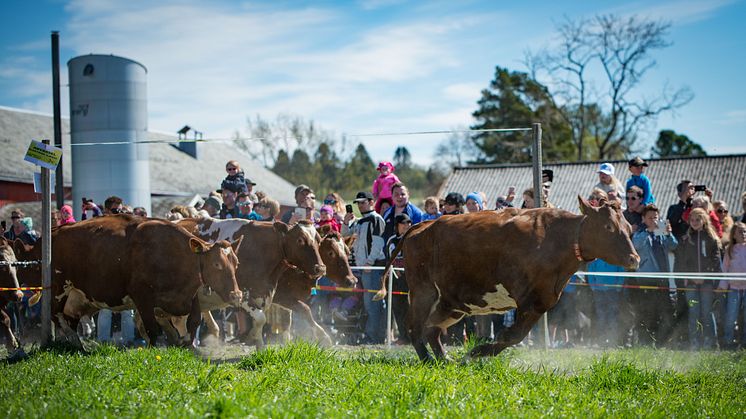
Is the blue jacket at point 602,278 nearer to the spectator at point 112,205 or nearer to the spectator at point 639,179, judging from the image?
the spectator at point 639,179

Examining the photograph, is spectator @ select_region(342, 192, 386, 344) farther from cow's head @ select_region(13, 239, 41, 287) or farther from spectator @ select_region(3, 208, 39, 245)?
spectator @ select_region(3, 208, 39, 245)

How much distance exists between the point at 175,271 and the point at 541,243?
4.68 m

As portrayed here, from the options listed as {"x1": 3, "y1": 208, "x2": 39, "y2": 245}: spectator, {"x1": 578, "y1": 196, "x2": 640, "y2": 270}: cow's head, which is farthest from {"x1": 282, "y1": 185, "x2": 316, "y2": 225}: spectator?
{"x1": 578, "y1": 196, "x2": 640, "y2": 270}: cow's head

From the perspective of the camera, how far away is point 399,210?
12953mm

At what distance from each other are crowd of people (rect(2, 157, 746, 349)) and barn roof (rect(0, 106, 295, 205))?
952 inches

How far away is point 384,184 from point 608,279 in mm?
4148

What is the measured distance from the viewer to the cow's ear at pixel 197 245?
10281mm

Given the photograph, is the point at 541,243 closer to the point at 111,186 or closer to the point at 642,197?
the point at 642,197

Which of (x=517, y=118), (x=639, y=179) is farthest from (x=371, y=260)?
(x=517, y=118)

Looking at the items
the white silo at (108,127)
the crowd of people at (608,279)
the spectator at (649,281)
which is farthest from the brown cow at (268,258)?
the white silo at (108,127)

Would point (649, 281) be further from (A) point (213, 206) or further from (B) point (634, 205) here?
(A) point (213, 206)

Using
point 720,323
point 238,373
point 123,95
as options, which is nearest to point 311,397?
point 238,373

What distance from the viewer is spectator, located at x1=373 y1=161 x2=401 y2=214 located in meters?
13.9

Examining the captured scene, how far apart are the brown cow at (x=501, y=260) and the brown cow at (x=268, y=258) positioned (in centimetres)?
172
